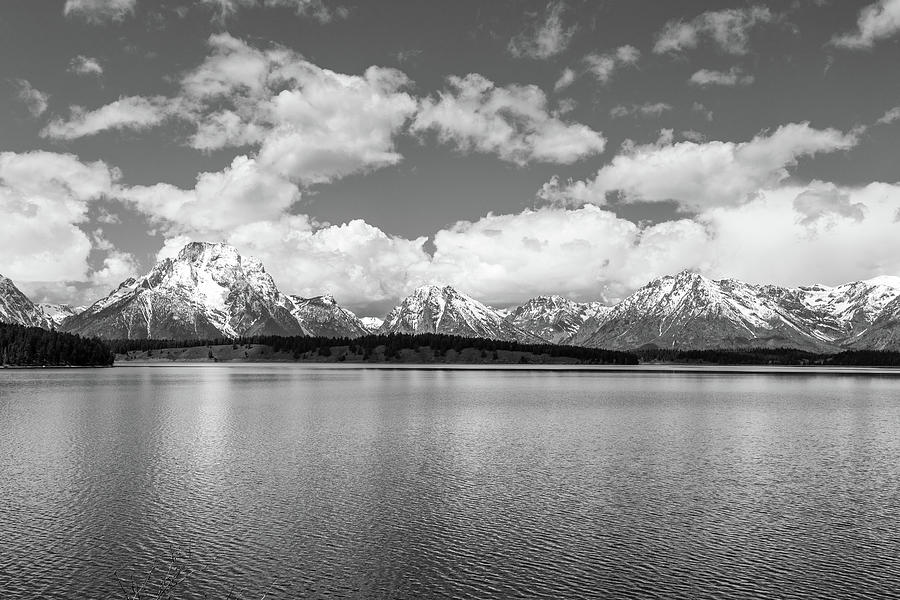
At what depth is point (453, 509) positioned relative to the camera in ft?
140

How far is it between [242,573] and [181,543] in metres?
6.26

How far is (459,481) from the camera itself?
51.2 meters

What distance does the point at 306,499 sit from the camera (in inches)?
1784

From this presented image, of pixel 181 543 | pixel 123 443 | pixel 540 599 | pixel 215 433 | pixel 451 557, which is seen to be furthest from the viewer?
pixel 215 433

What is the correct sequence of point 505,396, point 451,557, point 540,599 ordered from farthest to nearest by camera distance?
point 505,396
point 451,557
point 540,599

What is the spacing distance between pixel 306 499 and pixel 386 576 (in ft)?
52.3

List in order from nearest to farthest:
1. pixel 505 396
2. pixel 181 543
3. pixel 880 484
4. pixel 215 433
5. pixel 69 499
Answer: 1. pixel 181 543
2. pixel 69 499
3. pixel 880 484
4. pixel 215 433
5. pixel 505 396

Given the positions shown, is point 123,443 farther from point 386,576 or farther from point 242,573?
point 386,576

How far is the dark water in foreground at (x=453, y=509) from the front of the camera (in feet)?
100

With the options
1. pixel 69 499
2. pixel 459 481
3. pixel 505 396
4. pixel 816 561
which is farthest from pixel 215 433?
pixel 505 396

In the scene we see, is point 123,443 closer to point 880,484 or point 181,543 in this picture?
point 181,543

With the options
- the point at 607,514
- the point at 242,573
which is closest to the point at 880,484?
the point at 607,514

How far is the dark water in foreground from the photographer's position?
3053 cm

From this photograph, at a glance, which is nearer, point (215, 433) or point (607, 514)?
point (607, 514)
